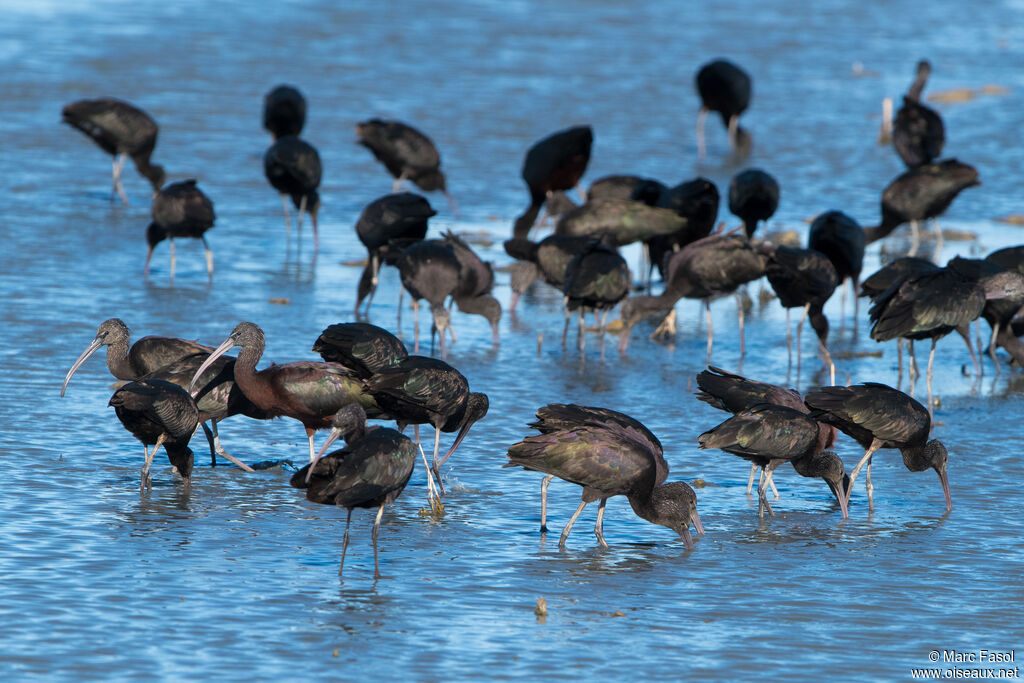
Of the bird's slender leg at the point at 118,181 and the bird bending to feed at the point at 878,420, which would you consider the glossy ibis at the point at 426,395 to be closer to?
the bird bending to feed at the point at 878,420

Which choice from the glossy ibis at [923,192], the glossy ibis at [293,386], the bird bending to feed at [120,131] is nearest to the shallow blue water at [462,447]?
the glossy ibis at [293,386]

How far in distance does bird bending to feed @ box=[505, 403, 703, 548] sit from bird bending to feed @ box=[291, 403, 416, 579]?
786 mm

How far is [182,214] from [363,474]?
8.14 m

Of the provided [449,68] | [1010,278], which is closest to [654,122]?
[449,68]

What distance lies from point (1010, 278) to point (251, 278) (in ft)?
25.5

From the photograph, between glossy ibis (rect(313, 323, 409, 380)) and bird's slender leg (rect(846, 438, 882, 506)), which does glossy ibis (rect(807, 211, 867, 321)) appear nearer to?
bird's slender leg (rect(846, 438, 882, 506))

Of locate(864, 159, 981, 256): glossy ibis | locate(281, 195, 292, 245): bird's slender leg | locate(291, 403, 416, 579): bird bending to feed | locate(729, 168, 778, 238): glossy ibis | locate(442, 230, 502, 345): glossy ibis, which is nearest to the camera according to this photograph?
locate(291, 403, 416, 579): bird bending to feed

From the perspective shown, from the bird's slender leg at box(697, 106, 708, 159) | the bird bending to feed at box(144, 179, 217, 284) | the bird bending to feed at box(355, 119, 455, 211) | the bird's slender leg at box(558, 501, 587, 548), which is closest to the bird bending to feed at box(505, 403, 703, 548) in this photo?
the bird's slender leg at box(558, 501, 587, 548)

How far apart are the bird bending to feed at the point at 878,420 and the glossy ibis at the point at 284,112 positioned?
Answer: 42.1 feet

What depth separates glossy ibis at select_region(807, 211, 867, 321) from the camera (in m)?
14.9

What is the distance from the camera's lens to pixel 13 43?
2930 centimetres

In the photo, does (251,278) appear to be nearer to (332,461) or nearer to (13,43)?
(332,461)

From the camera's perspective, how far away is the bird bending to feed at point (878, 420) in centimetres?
967

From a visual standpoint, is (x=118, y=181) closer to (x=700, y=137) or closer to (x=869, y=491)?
(x=700, y=137)
